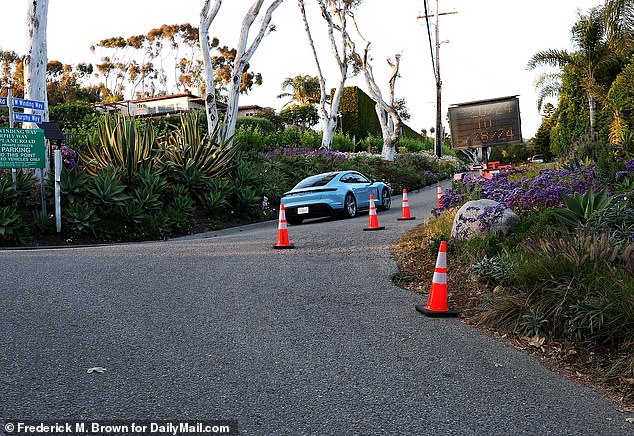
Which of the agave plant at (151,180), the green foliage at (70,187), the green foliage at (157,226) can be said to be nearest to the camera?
the green foliage at (70,187)

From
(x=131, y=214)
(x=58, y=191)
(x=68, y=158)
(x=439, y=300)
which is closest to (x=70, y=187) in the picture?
(x=58, y=191)

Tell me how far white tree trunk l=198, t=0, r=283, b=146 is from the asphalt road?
13.9 metres

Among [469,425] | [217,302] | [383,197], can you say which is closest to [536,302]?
[469,425]

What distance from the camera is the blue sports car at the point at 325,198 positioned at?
16.3m

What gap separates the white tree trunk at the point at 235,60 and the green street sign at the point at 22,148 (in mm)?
8446

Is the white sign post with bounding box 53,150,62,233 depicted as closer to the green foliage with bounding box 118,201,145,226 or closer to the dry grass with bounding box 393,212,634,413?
the green foliage with bounding box 118,201,145,226

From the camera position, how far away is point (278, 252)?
34.9 ft

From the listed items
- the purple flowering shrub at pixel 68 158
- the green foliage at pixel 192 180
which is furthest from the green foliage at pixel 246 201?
the purple flowering shrub at pixel 68 158

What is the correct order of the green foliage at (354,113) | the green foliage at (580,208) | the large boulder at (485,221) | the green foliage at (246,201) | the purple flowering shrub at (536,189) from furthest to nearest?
1. the green foliage at (354,113)
2. the green foliage at (246,201)
3. the purple flowering shrub at (536,189)
4. the large boulder at (485,221)
5. the green foliage at (580,208)

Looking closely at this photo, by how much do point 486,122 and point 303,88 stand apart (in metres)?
45.9

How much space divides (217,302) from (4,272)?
3.46m

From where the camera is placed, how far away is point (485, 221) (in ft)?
29.4

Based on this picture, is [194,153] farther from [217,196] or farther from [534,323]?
[534,323]

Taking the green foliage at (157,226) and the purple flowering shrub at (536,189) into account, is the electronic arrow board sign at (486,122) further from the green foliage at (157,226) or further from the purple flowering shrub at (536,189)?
the green foliage at (157,226)
